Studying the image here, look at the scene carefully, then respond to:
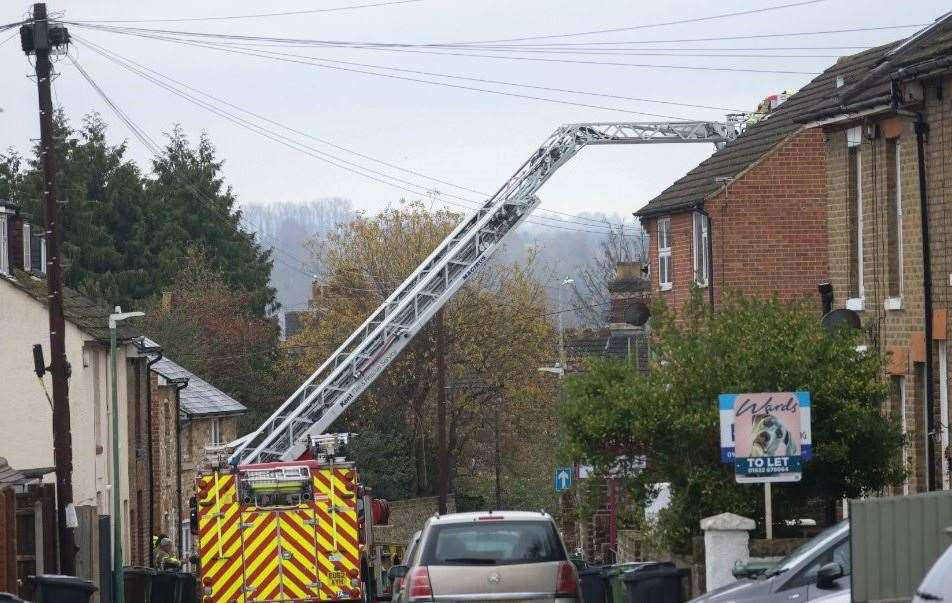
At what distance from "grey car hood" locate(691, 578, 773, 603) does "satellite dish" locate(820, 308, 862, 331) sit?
6.32 meters

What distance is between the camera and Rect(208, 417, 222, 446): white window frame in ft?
166

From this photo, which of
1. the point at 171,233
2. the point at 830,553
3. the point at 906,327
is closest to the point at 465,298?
the point at 171,233

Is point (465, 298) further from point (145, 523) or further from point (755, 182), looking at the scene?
point (755, 182)

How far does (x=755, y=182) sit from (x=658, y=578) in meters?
14.7

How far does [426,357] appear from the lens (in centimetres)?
5728

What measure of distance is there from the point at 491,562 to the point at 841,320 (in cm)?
623

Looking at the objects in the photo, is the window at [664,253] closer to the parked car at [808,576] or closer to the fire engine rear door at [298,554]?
the fire engine rear door at [298,554]

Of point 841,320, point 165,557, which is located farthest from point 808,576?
point 165,557

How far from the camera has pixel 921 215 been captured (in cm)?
1947

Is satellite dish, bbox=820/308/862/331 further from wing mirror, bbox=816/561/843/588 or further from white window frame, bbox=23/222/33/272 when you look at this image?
white window frame, bbox=23/222/33/272

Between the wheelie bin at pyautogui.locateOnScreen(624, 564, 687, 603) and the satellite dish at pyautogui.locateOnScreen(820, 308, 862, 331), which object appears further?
the satellite dish at pyautogui.locateOnScreen(820, 308, 862, 331)

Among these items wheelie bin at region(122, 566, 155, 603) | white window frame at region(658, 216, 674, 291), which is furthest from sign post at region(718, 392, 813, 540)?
white window frame at region(658, 216, 674, 291)

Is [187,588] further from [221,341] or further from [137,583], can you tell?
[221,341]

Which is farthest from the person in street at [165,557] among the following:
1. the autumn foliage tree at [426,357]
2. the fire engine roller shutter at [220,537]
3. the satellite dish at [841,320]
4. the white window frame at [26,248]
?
the autumn foliage tree at [426,357]
